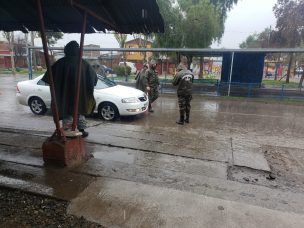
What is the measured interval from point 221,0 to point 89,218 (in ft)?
98.1

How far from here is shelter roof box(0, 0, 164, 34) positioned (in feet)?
15.2

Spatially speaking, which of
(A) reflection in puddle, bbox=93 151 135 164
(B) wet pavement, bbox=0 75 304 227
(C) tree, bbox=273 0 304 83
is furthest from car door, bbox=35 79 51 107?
(C) tree, bbox=273 0 304 83

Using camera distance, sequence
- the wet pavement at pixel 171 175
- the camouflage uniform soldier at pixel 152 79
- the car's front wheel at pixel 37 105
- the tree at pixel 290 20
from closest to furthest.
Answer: the wet pavement at pixel 171 175 < the car's front wheel at pixel 37 105 < the camouflage uniform soldier at pixel 152 79 < the tree at pixel 290 20

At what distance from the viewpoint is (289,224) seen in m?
2.90

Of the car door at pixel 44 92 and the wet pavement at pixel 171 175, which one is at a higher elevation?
the car door at pixel 44 92

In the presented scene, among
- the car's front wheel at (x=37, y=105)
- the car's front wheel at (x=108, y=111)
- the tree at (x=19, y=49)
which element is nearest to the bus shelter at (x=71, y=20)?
the car's front wheel at (x=108, y=111)

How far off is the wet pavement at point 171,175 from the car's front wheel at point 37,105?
1.26 m

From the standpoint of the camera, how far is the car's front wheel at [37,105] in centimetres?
915

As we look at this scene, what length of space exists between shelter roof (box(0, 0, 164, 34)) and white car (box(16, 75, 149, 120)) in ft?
8.00

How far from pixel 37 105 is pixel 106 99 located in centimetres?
264

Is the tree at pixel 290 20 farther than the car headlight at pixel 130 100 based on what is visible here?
Yes

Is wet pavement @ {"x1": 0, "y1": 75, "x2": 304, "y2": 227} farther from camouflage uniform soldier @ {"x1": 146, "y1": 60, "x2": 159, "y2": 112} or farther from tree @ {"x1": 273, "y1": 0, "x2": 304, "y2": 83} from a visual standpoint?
tree @ {"x1": 273, "y1": 0, "x2": 304, "y2": 83}

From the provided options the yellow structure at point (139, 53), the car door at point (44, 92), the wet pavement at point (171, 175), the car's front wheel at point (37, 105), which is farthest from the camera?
the yellow structure at point (139, 53)

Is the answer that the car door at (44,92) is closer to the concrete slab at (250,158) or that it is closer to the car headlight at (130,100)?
the car headlight at (130,100)
